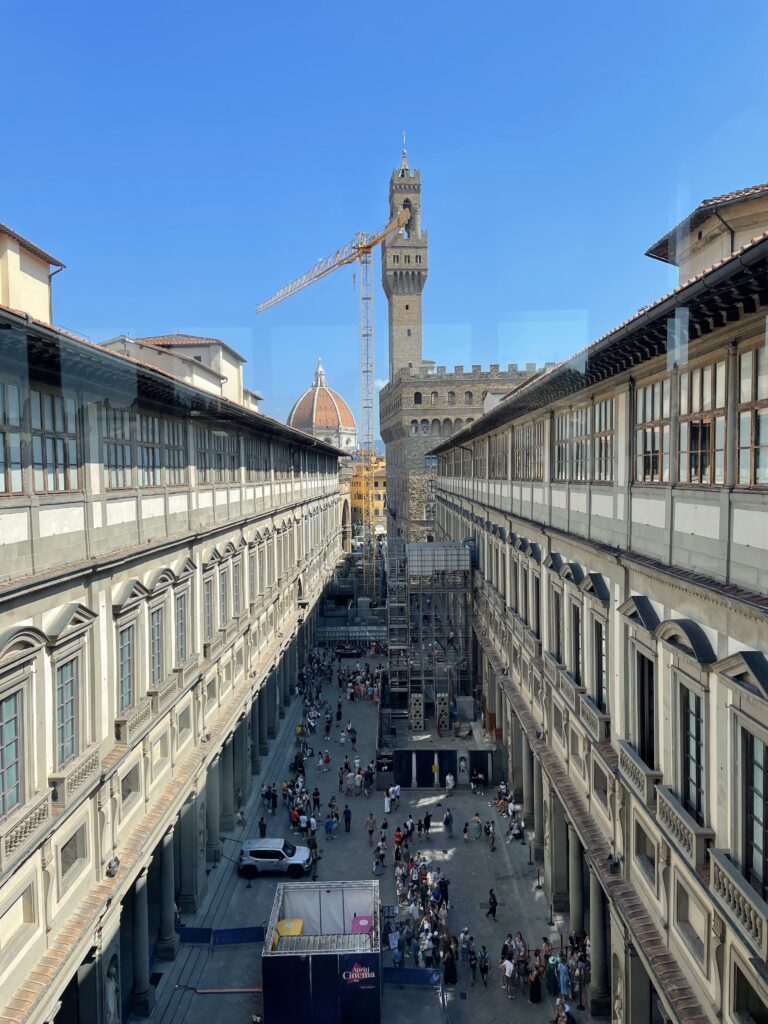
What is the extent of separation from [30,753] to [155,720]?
5.24m

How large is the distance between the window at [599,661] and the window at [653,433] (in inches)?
131

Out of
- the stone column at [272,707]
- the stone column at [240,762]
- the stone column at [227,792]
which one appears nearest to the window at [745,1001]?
the stone column at [227,792]

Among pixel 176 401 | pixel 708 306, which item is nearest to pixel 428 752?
pixel 176 401

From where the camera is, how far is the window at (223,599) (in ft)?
75.0

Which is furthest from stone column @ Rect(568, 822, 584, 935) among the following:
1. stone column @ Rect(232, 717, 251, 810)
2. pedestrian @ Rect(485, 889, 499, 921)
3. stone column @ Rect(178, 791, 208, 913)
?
stone column @ Rect(232, 717, 251, 810)

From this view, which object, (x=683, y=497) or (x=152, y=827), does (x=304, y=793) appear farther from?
(x=683, y=497)

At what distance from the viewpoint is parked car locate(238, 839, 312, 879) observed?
2242 centimetres

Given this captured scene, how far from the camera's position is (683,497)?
10.3 meters

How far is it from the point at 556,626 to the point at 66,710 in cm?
1062

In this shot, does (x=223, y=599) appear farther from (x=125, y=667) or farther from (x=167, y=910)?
(x=167, y=910)

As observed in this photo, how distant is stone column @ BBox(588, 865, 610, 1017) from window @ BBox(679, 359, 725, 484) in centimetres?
924

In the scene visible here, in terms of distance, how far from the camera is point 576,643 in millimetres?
16266

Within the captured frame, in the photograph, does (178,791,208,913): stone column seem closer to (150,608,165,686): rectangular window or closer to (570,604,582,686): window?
(150,608,165,686): rectangular window

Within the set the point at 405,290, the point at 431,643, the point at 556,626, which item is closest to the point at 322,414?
the point at 405,290
